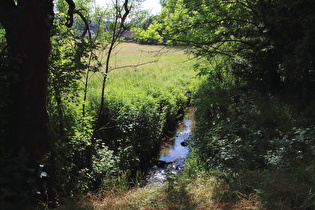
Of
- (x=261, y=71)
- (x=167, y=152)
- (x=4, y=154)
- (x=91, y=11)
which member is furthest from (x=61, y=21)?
(x=261, y=71)

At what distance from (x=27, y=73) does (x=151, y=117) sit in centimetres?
579

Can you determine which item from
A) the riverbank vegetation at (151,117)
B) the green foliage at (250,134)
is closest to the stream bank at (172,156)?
the riverbank vegetation at (151,117)

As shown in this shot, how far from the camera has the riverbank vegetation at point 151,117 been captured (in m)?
3.40

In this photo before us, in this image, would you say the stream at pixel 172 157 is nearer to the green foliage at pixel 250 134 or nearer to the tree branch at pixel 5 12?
the green foliage at pixel 250 134

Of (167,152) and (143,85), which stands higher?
(143,85)

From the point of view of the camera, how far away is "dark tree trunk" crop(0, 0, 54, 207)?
3.38 metres

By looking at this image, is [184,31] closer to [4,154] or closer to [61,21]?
[61,21]

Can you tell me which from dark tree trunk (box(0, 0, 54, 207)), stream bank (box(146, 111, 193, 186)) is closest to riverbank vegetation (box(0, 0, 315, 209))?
dark tree trunk (box(0, 0, 54, 207))

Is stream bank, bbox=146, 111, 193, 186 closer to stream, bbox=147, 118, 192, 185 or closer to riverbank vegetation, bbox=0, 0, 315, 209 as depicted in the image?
stream, bbox=147, 118, 192, 185

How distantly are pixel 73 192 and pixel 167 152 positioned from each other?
16.2 ft

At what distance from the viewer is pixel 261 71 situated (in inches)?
362

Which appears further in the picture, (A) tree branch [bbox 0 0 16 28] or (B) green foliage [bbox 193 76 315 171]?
(B) green foliage [bbox 193 76 315 171]

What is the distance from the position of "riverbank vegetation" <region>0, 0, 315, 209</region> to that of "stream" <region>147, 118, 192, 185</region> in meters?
0.43

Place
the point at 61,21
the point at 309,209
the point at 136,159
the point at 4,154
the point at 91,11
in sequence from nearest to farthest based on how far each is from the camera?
1. the point at 309,209
2. the point at 4,154
3. the point at 61,21
4. the point at 91,11
5. the point at 136,159
